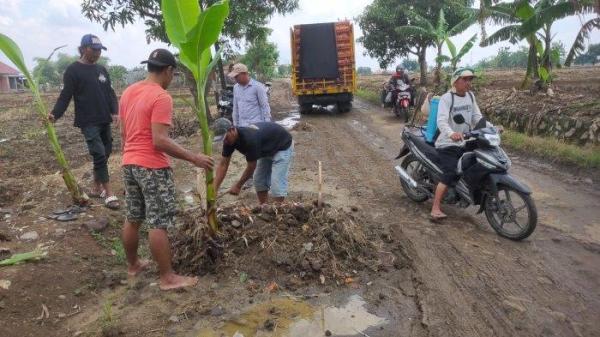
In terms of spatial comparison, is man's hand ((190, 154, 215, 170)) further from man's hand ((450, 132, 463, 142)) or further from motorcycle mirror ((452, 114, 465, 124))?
motorcycle mirror ((452, 114, 465, 124))

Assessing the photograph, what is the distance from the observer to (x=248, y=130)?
458 centimetres

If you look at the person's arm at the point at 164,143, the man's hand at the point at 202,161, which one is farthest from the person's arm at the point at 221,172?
the person's arm at the point at 164,143

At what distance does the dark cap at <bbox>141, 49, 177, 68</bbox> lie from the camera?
11.6ft

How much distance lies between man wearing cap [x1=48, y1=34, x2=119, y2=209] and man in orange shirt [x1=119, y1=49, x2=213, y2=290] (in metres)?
1.98

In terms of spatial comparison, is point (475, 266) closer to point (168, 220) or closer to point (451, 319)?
point (451, 319)

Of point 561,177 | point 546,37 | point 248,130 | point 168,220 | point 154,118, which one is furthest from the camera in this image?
point 546,37

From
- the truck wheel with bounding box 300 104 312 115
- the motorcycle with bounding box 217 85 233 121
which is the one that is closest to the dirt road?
the motorcycle with bounding box 217 85 233 121

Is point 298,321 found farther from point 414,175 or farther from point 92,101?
point 92,101

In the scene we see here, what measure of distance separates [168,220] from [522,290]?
2.91m

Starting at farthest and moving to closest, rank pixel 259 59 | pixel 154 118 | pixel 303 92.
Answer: pixel 259 59 → pixel 303 92 → pixel 154 118

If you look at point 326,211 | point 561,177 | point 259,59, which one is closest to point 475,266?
point 326,211

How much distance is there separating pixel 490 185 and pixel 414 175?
4.70 ft

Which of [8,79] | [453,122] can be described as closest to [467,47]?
[453,122]

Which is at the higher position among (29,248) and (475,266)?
(29,248)
